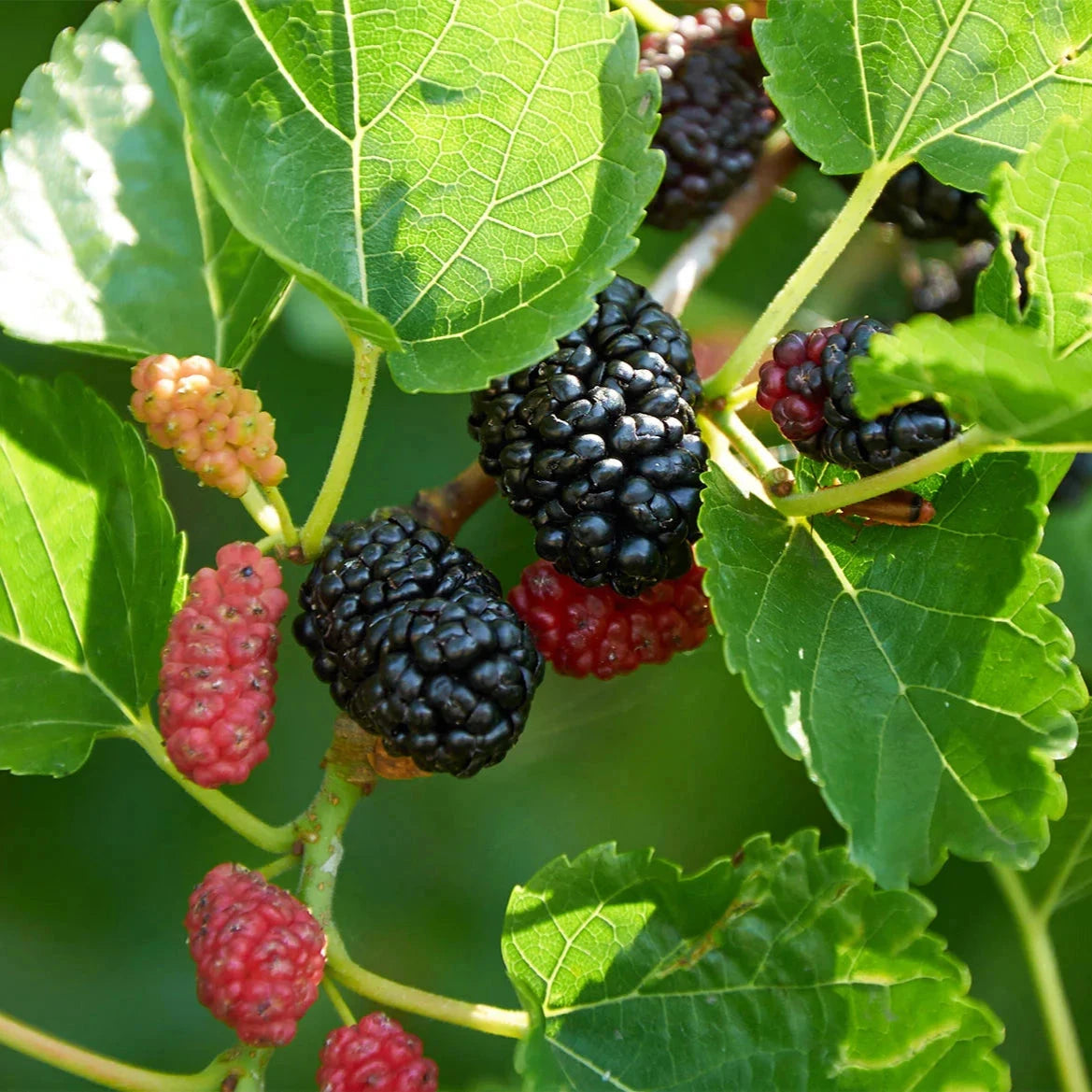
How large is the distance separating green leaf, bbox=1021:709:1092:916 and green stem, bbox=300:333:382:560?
805 mm

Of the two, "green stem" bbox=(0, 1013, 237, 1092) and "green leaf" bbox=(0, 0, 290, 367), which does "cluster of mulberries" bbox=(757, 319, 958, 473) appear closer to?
"green leaf" bbox=(0, 0, 290, 367)

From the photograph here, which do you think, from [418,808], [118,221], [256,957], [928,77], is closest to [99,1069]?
[256,957]

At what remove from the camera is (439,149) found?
0.81 meters

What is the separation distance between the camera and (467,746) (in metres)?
0.77

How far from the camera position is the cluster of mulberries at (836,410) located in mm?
759

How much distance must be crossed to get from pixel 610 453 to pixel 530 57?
260 mm

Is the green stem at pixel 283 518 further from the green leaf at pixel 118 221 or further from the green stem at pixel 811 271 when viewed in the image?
the green stem at pixel 811 271

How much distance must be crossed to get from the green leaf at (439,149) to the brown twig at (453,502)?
0.17 metres

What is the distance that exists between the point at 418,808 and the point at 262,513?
0.72 metres

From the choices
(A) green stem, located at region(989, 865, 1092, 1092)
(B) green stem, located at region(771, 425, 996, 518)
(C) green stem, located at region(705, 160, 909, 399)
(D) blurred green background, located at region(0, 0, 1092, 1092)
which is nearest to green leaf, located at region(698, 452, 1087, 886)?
(B) green stem, located at region(771, 425, 996, 518)

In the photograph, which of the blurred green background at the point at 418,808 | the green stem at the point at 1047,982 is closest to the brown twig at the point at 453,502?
the blurred green background at the point at 418,808

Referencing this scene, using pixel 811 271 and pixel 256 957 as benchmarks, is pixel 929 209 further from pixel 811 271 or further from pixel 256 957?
pixel 256 957

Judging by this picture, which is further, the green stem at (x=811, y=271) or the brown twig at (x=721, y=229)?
the brown twig at (x=721, y=229)

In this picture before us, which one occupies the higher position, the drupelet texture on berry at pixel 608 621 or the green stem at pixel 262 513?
the green stem at pixel 262 513
